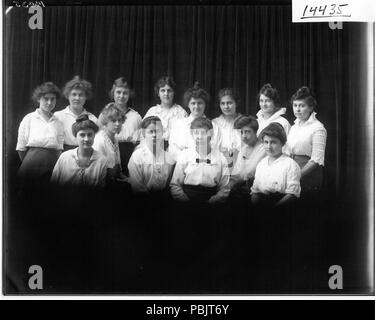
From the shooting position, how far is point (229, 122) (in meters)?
3.14

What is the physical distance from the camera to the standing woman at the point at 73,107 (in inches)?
123

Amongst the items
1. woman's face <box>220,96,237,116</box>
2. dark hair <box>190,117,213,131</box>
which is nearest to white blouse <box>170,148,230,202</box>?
dark hair <box>190,117,213,131</box>

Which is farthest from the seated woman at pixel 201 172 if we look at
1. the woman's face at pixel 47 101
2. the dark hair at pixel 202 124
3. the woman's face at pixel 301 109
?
the woman's face at pixel 47 101

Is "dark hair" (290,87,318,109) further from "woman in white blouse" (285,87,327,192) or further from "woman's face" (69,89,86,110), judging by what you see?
"woman's face" (69,89,86,110)

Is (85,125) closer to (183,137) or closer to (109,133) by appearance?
(109,133)

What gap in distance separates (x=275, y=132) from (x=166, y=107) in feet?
2.01

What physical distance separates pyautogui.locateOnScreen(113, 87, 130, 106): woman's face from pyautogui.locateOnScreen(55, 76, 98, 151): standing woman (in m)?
0.14

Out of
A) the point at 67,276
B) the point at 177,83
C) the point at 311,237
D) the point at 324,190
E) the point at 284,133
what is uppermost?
the point at 177,83

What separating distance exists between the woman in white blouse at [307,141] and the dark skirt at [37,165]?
1.29 meters

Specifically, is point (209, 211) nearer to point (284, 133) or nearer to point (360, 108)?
point (284, 133)

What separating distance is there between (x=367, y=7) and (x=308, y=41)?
37 cm

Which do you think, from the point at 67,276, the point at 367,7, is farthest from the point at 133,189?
the point at 367,7

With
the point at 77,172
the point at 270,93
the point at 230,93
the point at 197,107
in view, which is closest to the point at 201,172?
the point at 197,107

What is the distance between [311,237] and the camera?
10.2 feet
